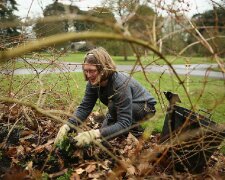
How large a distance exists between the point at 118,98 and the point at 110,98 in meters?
0.17

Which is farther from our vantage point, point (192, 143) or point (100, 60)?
point (100, 60)

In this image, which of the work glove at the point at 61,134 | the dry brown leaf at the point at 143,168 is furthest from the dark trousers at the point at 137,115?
the dry brown leaf at the point at 143,168

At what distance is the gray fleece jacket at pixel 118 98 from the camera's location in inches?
132

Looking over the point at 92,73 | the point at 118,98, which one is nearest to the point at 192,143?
the point at 118,98

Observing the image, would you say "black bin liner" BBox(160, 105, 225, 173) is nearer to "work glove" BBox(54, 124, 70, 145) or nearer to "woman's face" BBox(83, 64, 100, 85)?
"woman's face" BBox(83, 64, 100, 85)

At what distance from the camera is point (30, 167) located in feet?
9.54

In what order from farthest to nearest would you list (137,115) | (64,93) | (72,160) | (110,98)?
1. (64,93)
2. (137,115)
3. (110,98)
4. (72,160)

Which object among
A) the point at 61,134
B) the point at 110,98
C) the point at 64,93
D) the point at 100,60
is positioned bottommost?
→ the point at 61,134

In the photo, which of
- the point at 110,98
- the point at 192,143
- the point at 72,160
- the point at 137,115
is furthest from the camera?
the point at 137,115

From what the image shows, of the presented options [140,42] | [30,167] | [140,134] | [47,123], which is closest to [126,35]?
[140,42]

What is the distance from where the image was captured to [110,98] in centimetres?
356

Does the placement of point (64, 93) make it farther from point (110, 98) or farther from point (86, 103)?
point (110, 98)

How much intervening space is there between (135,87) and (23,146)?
1.45m

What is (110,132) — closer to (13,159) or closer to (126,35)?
(13,159)
